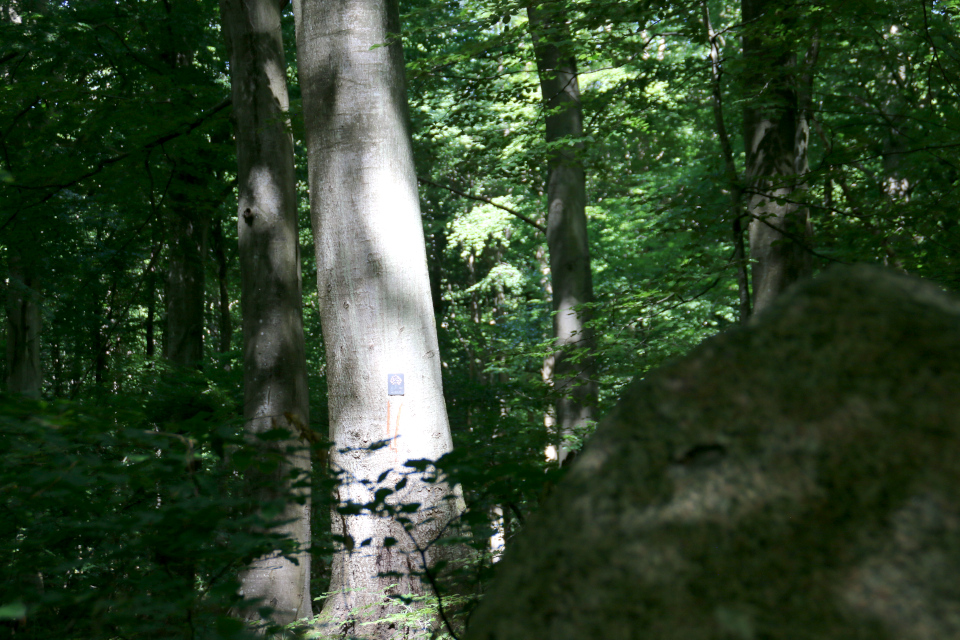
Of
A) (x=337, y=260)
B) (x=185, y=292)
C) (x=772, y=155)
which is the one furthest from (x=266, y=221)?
(x=185, y=292)

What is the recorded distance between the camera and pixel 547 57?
31.7 feet

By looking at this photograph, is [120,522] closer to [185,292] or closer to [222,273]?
[185,292]

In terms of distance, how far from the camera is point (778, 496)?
1.24m

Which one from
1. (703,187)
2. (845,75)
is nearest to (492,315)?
(703,187)

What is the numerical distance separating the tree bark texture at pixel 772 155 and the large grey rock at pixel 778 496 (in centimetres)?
466

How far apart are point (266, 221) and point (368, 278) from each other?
2.71m

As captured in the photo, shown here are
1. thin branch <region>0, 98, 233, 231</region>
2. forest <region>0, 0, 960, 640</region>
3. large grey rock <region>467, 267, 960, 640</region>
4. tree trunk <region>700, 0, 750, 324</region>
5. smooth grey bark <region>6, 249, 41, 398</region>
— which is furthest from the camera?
smooth grey bark <region>6, 249, 41, 398</region>

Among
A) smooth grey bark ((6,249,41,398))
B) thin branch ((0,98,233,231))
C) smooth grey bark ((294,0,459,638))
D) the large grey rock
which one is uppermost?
thin branch ((0,98,233,231))

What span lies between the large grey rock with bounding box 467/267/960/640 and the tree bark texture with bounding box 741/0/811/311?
4.66 meters

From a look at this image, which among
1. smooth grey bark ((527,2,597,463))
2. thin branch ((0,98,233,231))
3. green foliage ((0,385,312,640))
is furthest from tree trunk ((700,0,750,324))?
thin branch ((0,98,233,231))

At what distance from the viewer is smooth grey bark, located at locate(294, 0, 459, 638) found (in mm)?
3760

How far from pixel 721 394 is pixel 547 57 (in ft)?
30.3

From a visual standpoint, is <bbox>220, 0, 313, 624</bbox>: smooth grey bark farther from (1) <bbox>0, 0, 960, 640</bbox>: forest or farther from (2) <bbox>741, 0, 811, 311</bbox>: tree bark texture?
(2) <bbox>741, 0, 811, 311</bbox>: tree bark texture

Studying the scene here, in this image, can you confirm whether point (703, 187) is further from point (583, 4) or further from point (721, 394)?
point (721, 394)
